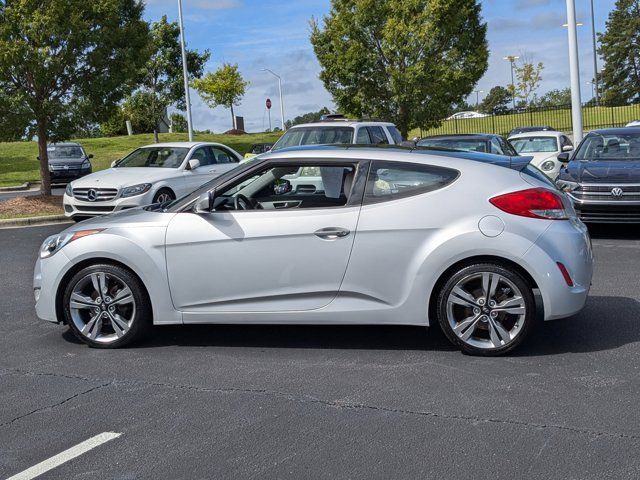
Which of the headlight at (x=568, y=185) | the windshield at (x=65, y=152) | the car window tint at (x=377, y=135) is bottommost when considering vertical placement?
the headlight at (x=568, y=185)

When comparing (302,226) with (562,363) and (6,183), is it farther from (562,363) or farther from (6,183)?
(6,183)

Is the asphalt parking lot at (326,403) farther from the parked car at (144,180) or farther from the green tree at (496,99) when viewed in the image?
the green tree at (496,99)

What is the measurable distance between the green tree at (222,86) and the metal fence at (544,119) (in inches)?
483

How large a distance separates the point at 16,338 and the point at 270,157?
8.69 feet

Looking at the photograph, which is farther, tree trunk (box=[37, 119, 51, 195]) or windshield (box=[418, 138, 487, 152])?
tree trunk (box=[37, 119, 51, 195])

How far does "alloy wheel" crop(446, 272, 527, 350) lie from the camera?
18.4 ft

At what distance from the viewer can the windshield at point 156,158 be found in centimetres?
1579

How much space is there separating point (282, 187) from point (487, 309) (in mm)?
1850

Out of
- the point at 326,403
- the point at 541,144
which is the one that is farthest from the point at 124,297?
the point at 541,144

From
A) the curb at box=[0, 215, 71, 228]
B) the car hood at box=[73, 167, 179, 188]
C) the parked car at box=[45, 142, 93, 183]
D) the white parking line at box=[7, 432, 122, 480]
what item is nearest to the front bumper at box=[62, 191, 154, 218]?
the car hood at box=[73, 167, 179, 188]

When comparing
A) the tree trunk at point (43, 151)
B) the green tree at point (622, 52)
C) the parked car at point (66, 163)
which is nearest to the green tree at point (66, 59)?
the tree trunk at point (43, 151)

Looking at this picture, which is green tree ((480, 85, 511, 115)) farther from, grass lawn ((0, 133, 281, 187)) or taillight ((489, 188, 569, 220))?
taillight ((489, 188, 569, 220))

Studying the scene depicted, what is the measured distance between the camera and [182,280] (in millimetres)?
6031

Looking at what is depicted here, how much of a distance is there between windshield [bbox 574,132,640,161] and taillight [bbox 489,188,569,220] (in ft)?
23.1
